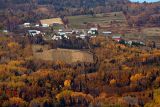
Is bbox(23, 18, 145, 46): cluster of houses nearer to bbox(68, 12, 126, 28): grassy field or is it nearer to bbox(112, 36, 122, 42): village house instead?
bbox(112, 36, 122, 42): village house

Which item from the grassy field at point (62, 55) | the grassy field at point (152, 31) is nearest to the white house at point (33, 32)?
the grassy field at point (62, 55)

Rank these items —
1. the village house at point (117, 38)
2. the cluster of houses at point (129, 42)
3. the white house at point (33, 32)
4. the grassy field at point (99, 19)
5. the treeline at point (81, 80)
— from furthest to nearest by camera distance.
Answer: the grassy field at point (99, 19)
the white house at point (33, 32)
the village house at point (117, 38)
the cluster of houses at point (129, 42)
the treeline at point (81, 80)

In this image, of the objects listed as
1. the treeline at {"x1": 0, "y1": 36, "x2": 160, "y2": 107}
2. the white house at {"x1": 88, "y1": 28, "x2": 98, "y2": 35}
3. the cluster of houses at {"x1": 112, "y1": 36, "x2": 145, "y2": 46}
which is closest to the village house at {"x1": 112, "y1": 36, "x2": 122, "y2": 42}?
the cluster of houses at {"x1": 112, "y1": 36, "x2": 145, "y2": 46}

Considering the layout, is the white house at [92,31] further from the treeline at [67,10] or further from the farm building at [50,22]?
the treeline at [67,10]

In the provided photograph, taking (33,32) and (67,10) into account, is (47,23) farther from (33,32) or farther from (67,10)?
(67,10)

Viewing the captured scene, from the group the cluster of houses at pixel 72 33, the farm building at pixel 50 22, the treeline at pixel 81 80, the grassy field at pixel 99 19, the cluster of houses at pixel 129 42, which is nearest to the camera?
the treeline at pixel 81 80

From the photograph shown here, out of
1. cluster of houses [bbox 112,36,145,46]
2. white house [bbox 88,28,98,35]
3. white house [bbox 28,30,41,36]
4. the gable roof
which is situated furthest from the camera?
the gable roof

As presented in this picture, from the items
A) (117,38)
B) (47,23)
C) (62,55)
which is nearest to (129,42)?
(117,38)

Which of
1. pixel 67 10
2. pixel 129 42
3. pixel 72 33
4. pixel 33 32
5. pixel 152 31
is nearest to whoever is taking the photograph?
pixel 129 42
